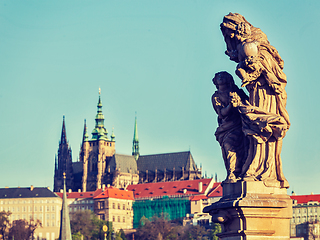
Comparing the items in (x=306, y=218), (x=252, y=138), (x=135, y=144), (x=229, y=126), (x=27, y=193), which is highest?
(x=135, y=144)

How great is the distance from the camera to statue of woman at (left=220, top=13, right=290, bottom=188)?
6512mm

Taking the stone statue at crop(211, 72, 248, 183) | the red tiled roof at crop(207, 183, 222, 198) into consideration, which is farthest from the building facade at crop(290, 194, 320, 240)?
the stone statue at crop(211, 72, 248, 183)

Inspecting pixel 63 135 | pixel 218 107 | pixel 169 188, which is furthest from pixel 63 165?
pixel 218 107

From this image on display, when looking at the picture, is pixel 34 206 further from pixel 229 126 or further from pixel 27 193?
pixel 229 126

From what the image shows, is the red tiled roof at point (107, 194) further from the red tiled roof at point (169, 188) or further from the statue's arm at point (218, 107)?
the statue's arm at point (218, 107)

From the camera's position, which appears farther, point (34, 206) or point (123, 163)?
point (123, 163)

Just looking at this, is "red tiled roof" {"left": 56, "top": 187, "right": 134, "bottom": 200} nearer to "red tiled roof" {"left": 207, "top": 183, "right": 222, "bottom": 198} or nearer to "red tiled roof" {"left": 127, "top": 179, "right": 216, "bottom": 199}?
"red tiled roof" {"left": 127, "top": 179, "right": 216, "bottom": 199}

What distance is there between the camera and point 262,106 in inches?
263

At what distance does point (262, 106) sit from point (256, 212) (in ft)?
3.14

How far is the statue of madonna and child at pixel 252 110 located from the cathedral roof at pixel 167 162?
508 feet

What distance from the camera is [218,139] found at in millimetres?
6984

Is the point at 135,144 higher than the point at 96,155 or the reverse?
higher

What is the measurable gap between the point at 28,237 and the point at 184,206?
3211cm

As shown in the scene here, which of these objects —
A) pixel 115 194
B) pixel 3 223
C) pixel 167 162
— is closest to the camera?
pixel 3 223
